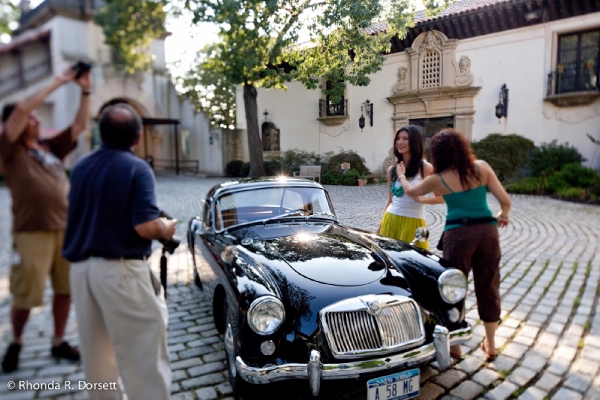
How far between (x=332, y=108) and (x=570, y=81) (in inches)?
169

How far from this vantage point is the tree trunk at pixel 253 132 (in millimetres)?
2783

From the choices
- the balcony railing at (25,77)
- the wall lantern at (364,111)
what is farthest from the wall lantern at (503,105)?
the balcony railing at (25,77)

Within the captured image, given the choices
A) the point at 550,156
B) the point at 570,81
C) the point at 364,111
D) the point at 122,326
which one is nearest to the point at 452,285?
the point at 364,111

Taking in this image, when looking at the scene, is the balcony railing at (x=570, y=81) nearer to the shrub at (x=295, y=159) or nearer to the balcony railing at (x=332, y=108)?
the balcony railing at (x=332, y=108)

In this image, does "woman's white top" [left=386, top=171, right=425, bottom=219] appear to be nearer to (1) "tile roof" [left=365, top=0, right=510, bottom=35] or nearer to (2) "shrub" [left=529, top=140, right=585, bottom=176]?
(1) "tile roof" [left=365, top=0, right=510, bottom=35]

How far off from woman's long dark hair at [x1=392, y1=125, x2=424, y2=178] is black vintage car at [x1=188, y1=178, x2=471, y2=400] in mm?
638

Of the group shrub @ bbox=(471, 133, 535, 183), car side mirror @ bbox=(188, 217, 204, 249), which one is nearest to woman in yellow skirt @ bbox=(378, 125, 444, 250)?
shrub @ bbox=(471, 133, 535, 183)

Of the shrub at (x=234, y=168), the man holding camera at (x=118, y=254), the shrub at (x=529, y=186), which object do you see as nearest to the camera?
the man holding camera at (x=118, y=254)

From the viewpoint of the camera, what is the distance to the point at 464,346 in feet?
10.3

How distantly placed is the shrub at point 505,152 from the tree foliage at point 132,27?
11.5 ft

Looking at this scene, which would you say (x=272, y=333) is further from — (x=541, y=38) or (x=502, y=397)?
(x=541, y=38)

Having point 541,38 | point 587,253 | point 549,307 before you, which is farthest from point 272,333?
point 587,253

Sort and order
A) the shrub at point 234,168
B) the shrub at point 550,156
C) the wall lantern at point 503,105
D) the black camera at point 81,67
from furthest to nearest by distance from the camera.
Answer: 1. the shrub at point 550,156
2. the wall lantern at point 503,105
3. the shrub at point 234,168
4. the black camera at point 81,67

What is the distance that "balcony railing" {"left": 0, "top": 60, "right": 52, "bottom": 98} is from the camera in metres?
1.28
